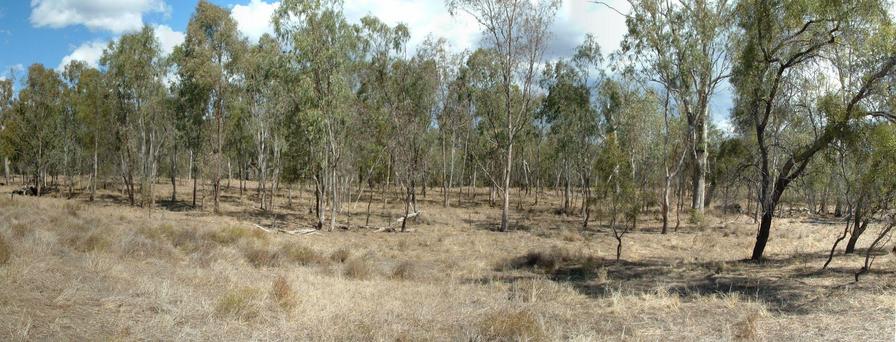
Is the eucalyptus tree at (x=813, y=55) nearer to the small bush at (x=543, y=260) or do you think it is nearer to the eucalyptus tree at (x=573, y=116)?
the small bush at (x=543, y=260)

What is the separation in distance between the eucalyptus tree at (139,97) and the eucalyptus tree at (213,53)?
8.06 feet

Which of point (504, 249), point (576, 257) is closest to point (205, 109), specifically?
point (504, 249)

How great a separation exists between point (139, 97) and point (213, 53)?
6805 mm

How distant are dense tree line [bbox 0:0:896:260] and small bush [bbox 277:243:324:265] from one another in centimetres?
930

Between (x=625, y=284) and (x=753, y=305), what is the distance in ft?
12.3

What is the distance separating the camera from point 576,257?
1833 cm

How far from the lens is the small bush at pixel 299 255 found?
16.7 metres

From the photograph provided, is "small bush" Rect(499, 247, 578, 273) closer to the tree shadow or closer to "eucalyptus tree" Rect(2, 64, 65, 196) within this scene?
the tree shadow

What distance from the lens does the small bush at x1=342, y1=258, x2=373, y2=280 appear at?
14711 millimetres

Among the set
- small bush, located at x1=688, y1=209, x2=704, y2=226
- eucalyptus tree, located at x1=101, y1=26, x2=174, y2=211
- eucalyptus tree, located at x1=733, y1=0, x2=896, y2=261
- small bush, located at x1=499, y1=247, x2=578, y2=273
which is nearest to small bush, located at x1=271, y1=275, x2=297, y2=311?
small bush, located at x1=499, y1=247, x2=578, y2=273

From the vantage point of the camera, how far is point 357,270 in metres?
15.0

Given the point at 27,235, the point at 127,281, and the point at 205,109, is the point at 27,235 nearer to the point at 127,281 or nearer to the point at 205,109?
the point at 127,281

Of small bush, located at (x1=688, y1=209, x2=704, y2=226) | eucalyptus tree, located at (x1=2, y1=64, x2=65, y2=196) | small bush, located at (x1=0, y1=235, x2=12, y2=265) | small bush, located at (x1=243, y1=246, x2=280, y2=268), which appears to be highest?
eucalyptus tree, located at (x1=2, y1=64, x2=65, y2=196)

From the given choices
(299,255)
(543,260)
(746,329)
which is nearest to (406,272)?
(299,255)
